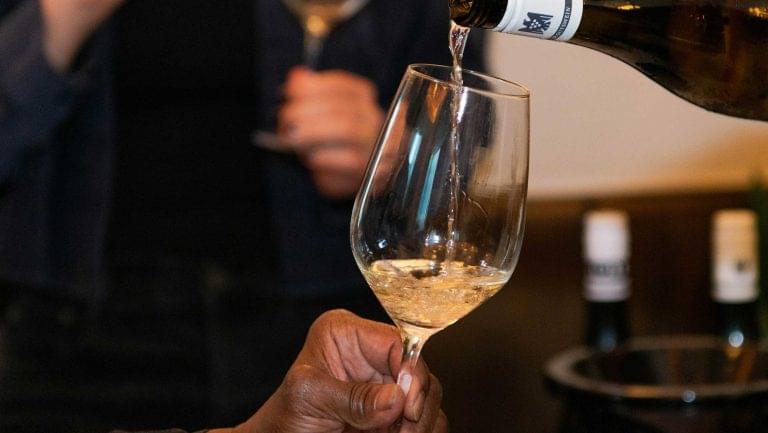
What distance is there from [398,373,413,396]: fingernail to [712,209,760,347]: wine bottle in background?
30.2 inches

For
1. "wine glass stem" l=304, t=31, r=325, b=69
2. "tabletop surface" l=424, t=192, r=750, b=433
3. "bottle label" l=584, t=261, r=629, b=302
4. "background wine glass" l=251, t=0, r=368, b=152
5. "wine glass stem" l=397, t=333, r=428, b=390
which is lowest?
"tabletop surface" l=424, t=192, r=750, b=433

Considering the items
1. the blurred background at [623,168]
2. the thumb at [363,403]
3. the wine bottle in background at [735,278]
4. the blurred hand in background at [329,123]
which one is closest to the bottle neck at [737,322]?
the wine bottle in background at [735,278]

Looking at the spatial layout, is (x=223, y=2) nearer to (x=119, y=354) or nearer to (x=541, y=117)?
(x=119, y=354)

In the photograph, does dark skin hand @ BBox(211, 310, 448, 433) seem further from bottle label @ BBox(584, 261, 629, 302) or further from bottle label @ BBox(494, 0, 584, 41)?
bottle label @ BBox(584, 261, 629, 302)

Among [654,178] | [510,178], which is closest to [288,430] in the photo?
[510,178]

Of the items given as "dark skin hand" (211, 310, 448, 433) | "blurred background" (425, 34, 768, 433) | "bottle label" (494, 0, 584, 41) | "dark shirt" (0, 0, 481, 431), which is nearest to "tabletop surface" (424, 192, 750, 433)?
"blurred background" (425, 34, 768, 433)

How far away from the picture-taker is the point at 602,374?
1.05m

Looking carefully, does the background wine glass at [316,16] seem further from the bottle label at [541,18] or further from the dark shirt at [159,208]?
the bottle label at [541,18]

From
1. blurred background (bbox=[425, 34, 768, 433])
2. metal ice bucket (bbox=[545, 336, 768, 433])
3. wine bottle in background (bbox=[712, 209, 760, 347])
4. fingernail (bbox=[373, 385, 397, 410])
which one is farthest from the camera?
blurred background (bbox=[425, 34, 768, 433])

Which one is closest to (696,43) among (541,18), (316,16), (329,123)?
(541,18)

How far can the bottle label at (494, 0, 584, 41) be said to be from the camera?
59 cm

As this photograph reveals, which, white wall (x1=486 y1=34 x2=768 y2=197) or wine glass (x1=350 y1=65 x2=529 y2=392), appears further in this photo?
white wall (x1=486 y1=34 x2=768 y2=197)

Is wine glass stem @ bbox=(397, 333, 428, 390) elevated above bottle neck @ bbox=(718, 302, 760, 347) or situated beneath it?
elevated above

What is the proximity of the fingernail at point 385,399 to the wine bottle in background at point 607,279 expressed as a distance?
748 mm
